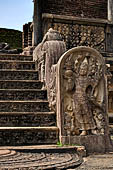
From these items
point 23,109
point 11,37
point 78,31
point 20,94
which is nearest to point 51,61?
point 20,94

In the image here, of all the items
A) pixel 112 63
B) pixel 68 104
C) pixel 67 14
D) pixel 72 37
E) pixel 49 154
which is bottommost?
pixel 49 154

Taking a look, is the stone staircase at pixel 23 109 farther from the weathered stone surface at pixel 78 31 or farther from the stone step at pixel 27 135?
the weathered stone surface at pixel 78 31

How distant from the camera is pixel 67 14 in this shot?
1101 centimetres

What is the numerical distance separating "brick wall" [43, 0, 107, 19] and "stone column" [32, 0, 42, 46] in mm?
391

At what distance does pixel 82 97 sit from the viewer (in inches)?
181

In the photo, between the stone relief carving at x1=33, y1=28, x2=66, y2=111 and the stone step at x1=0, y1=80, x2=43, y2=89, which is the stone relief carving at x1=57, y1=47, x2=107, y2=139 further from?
the stone step at x1=0, y1=80, x2=43, y2=89

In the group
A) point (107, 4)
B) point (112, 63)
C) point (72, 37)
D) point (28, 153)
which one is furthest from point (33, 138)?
point (107, 4)

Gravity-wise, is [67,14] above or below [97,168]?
above

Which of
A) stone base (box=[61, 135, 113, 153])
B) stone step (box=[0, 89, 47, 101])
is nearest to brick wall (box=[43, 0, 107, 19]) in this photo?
stone step (box=[0, 89, 47, 101])

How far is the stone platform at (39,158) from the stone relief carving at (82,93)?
0.52 m

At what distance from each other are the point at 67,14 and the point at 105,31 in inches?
64.8

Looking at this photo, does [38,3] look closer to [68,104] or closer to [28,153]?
[68,104]

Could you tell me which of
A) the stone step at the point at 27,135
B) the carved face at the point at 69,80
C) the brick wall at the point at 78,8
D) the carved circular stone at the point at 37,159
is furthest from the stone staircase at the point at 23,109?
the brick wall at the point at 78,8

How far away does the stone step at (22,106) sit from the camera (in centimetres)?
535
